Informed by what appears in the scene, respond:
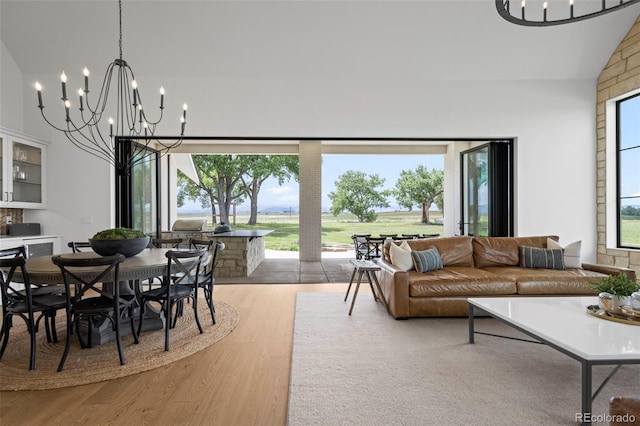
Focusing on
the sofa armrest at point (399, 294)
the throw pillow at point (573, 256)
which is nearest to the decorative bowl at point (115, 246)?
the sofa armrest at point (399, 294)

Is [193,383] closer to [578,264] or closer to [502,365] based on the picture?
→ [502,365]

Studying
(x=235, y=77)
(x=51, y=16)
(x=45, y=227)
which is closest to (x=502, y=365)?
(x=235, y=77)

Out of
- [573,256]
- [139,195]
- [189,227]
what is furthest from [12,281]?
[573,256]

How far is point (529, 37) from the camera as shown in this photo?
505cm

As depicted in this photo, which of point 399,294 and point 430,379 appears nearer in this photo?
point 430,379

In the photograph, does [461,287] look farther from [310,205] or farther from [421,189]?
[421,189]

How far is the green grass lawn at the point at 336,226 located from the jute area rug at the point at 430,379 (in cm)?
949

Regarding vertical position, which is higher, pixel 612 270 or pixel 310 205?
pixel 310 205

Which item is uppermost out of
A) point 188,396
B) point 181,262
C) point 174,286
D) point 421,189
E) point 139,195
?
point 421,189

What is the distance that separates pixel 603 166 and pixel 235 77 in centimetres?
575

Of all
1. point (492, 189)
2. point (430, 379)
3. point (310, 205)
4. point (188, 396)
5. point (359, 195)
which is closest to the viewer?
point (188, 396)

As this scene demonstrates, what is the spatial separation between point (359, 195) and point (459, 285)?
32.3ft

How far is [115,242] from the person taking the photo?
129 inches

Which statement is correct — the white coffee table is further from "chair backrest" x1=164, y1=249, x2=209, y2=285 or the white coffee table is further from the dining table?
the dining table
